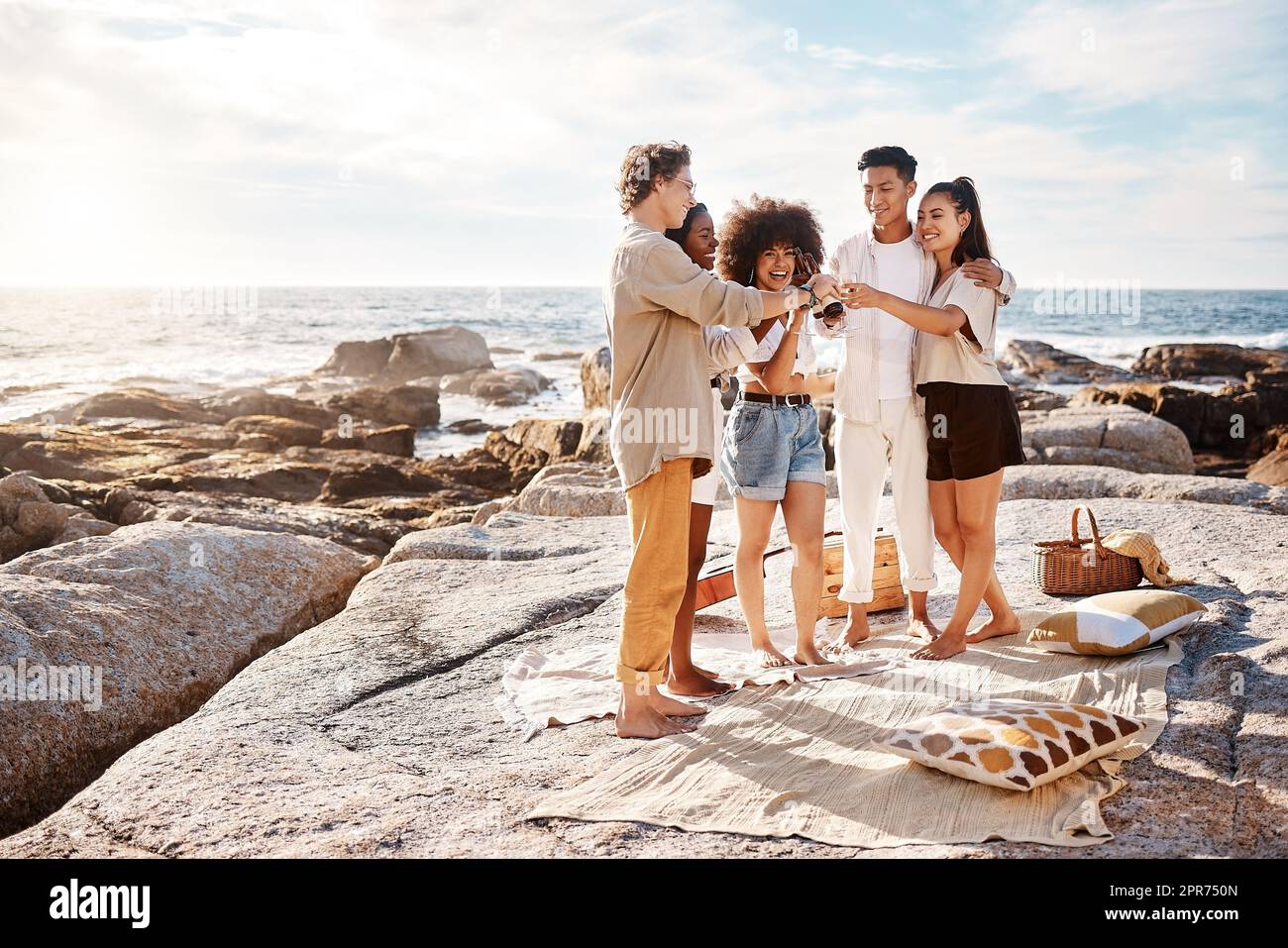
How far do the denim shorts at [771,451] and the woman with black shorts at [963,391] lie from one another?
593 millimetres

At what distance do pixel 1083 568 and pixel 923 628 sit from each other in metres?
1.02

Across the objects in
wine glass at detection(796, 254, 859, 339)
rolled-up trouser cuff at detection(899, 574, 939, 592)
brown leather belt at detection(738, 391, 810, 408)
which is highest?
wine glass at detection(796, 254, 859, 339)

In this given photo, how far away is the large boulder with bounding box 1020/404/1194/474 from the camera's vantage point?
35.9ft

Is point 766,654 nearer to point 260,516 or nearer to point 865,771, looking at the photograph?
point 865,771

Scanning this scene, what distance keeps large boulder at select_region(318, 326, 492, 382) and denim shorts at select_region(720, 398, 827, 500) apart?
25890mm

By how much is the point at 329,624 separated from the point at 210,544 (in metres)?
1.05

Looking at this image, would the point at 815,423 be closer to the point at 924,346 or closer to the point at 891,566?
the point at 924,346

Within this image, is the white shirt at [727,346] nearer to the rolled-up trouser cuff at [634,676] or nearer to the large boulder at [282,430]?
the rolled-up trouser cuff at [634,676]

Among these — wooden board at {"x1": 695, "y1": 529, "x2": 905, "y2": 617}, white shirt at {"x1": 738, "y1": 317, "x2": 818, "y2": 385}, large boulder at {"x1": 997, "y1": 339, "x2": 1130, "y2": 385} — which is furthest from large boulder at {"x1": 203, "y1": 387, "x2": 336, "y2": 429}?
large boulder at {"x1": 997, "y1": 339, "x2": 1130, "y2": 385}

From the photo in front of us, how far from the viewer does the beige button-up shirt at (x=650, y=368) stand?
3.77m

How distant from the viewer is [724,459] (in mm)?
4707

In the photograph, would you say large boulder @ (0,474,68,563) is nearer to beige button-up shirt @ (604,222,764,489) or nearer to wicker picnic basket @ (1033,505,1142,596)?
beige button-up shirt @ (604,222,764,489)

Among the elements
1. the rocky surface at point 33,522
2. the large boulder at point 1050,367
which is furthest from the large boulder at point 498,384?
the rocky surface at point 33,522
